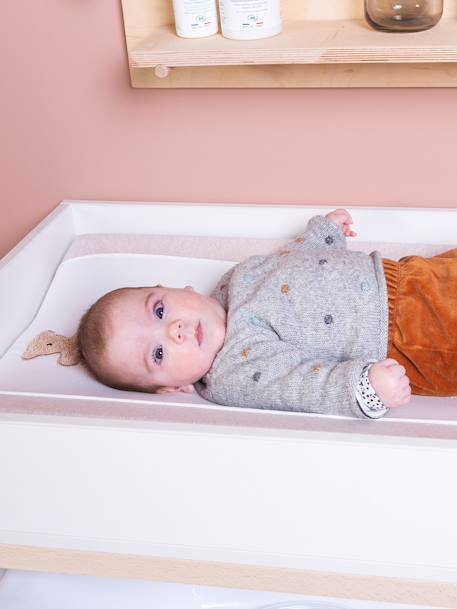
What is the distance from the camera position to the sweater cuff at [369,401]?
3.24 feet

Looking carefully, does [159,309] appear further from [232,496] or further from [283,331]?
[232,496]

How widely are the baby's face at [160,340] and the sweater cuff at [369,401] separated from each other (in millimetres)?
269

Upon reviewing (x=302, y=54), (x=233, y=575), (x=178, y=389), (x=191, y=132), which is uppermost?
(x=302, y=54)

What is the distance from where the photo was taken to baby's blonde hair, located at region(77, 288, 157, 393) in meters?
1.15

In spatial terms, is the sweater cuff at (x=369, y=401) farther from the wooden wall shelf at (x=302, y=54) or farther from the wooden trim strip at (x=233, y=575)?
the wooden wall shelf at (x=302, y=54)

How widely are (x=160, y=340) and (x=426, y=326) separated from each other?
39cm

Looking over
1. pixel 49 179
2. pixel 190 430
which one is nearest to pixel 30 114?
pixel 49 179

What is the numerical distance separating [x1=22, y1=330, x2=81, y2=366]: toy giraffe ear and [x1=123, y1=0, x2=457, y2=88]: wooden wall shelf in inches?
17.7

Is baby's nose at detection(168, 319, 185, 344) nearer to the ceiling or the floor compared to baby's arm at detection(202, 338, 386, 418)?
nearer to the ceiling

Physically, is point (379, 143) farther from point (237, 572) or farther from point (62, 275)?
point (237, 572)

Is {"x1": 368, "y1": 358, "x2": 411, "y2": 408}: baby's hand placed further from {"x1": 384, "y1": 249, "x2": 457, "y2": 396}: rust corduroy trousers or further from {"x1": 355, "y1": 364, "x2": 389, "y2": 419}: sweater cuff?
{"x1": 384, "y1": 249, "x2": 457, "y2": 396}: rust corduroy trousers

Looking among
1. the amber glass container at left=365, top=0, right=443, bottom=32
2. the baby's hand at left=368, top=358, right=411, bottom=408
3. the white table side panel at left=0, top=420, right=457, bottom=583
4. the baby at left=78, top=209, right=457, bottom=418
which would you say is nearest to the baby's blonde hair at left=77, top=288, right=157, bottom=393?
the baby at left=78, top=209, right=457, bottom=418

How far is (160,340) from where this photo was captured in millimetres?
1155

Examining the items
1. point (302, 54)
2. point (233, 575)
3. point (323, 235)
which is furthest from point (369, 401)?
point (302, 54)
